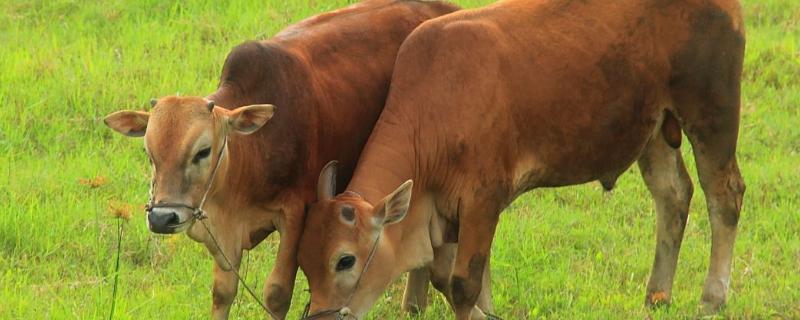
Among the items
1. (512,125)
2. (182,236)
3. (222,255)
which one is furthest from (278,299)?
(182,236)

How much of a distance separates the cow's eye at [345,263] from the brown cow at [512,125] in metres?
0.01

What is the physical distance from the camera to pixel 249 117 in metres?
7.40

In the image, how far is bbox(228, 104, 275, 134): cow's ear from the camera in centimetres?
735

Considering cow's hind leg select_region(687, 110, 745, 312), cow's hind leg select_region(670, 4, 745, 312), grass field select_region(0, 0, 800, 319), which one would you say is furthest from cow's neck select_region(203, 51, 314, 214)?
cow's hind leg select_region(687, 110, 745, 312)

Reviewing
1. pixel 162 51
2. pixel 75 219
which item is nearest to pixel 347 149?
pixel 75 219

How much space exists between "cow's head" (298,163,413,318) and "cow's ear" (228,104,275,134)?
1.48 feet

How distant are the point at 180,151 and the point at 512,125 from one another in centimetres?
167

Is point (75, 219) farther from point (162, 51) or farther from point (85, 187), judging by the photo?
point (162, 51)

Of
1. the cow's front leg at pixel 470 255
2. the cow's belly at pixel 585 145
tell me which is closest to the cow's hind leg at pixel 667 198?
the cow's belly at pixel 585 145

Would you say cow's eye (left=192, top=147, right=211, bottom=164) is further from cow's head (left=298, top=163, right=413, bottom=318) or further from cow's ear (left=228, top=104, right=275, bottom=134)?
cow's head (left=298, top=163, right=413, bottom=318)

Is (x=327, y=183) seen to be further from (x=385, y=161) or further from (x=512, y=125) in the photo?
(x=512, y=125)

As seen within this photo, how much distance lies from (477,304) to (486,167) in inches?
41.8

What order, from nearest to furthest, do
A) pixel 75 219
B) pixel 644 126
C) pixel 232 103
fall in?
1. pixel 232 103
2. pixel 644 126
3. pixel 75 219

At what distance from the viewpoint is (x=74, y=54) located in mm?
11961
